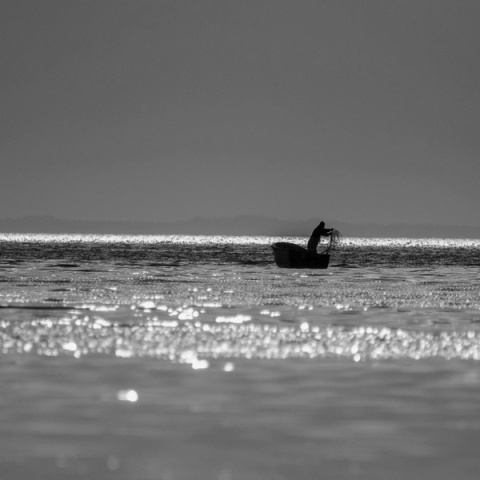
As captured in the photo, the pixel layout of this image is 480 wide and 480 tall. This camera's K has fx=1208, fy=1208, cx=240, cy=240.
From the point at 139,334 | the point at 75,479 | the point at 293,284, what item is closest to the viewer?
the point at 75,479

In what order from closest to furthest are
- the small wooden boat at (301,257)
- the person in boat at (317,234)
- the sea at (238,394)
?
1. the sea at (238,394)
2. the person in boat at (317,234)
3. the small wooden boat at (301,257)

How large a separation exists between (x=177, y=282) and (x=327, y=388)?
1614 inches

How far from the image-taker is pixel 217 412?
1609cm

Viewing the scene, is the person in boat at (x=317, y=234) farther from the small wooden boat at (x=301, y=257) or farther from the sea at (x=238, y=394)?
the sea at (x=238, y=394)

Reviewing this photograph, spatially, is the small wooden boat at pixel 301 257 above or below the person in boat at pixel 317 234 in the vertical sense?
below

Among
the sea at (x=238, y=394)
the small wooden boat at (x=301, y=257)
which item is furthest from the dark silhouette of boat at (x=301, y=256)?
the sea at (x=238, y=394)

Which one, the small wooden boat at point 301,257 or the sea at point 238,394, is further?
the small wooden boat at point 301,257

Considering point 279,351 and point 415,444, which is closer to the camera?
point 415,444

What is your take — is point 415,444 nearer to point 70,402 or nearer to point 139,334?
point 70,402

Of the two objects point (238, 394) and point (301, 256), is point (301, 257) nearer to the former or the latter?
point (301, 256)

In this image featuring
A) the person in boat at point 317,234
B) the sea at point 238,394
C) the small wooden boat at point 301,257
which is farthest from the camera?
the small wooden boat at point 301,257

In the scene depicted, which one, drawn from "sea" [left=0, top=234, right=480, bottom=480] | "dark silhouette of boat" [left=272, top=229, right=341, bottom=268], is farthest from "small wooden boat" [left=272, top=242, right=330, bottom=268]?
"sea" [left=0, top=234, right=480, bottom=480]

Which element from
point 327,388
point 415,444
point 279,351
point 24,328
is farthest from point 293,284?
point 415,444

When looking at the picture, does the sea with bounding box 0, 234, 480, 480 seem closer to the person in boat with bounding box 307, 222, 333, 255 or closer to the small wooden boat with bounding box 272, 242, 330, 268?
the person in boat with bounding box 307, 222, 333, 255
